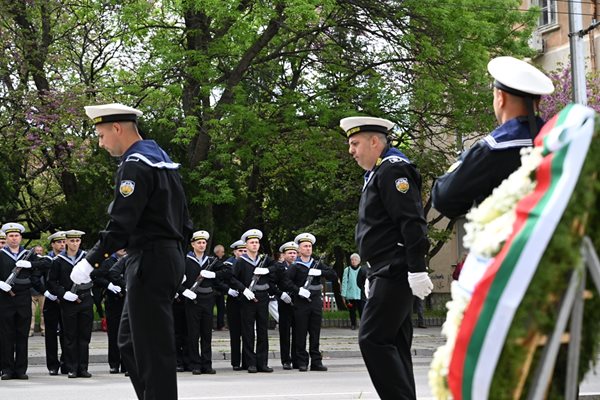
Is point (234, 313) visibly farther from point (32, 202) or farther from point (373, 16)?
point (32, 202)

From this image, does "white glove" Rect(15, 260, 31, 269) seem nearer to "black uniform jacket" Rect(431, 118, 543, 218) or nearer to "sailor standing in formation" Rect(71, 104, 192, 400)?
"sailor standing in formation" Rect(71, 104, 192, 400)

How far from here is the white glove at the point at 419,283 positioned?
670 cm

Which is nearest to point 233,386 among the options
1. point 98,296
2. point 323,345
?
point 323,345

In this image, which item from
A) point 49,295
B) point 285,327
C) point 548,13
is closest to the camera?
point 49,295

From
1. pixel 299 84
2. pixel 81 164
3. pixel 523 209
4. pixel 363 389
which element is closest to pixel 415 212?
pixel 523 209

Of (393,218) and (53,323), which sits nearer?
(393,218)

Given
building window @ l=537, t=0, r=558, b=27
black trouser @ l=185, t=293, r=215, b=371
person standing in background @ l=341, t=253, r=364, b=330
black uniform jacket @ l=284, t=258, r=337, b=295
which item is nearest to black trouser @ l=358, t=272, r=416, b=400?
black trouser @ l=185, t=293, r=215, b=371

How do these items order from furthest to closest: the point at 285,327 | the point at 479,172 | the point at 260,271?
the point at 285,327, the point at 260,271, the point at 479,172

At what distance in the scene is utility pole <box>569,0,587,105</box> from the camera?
18844 millimetres

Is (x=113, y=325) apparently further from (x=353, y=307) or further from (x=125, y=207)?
(x=353, y=307)

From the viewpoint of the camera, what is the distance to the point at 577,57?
62.7 ft

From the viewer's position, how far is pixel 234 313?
1645 cm

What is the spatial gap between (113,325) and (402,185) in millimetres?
9165

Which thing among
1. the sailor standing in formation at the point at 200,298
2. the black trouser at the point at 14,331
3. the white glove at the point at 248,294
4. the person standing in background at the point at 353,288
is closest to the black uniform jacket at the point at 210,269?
the sailor standing in formation at the point at 200,298
